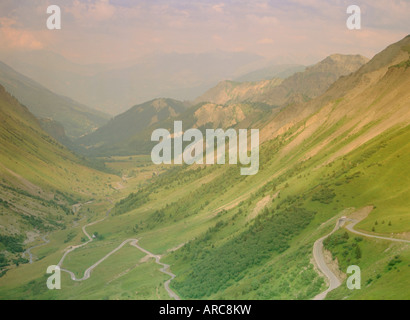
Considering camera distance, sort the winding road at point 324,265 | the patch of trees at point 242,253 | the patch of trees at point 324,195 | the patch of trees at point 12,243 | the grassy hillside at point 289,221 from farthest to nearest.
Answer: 1. the patch of trees at point 12,243
2. the patch of trees at point 324,195
3. the patch of trees at point 242,253
4. the grassy hillside at point 289,221
5. the winding road at point 324,265

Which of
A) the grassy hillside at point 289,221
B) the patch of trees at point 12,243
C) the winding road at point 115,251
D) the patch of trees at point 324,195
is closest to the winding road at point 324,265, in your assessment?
the grassy hillside at point 289,221

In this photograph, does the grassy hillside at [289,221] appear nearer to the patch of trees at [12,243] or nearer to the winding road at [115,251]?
the winding road at [115,251]

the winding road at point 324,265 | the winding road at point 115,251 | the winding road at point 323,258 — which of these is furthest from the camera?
the winding road at point 115,251

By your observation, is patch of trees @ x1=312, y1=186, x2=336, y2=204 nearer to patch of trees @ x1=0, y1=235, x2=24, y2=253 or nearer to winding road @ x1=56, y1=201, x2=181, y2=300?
A: winding road @ x1=56, y1=201, x2=181, y2=300

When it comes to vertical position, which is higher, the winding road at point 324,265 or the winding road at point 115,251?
the winding road at point 324,265

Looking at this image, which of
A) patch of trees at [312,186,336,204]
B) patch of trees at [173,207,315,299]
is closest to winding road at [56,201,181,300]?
patch of trees at [173,207,315,299]

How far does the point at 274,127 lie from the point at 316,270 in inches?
5575

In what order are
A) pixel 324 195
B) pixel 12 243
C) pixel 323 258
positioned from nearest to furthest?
pixel 323 258, pixel 324 195, pixel 12 243

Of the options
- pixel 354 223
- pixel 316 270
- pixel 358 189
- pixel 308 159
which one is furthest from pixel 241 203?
pixel 316 270

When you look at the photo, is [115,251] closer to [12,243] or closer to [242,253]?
[12,243]

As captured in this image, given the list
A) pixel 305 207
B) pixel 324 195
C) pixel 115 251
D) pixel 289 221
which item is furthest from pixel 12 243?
pixel 324 195

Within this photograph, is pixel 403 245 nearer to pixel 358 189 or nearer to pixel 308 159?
pixel 358 189

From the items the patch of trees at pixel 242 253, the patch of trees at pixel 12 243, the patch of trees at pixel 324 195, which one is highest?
the patch of trees at pixel 324 195

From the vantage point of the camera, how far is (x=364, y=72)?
174000mm
